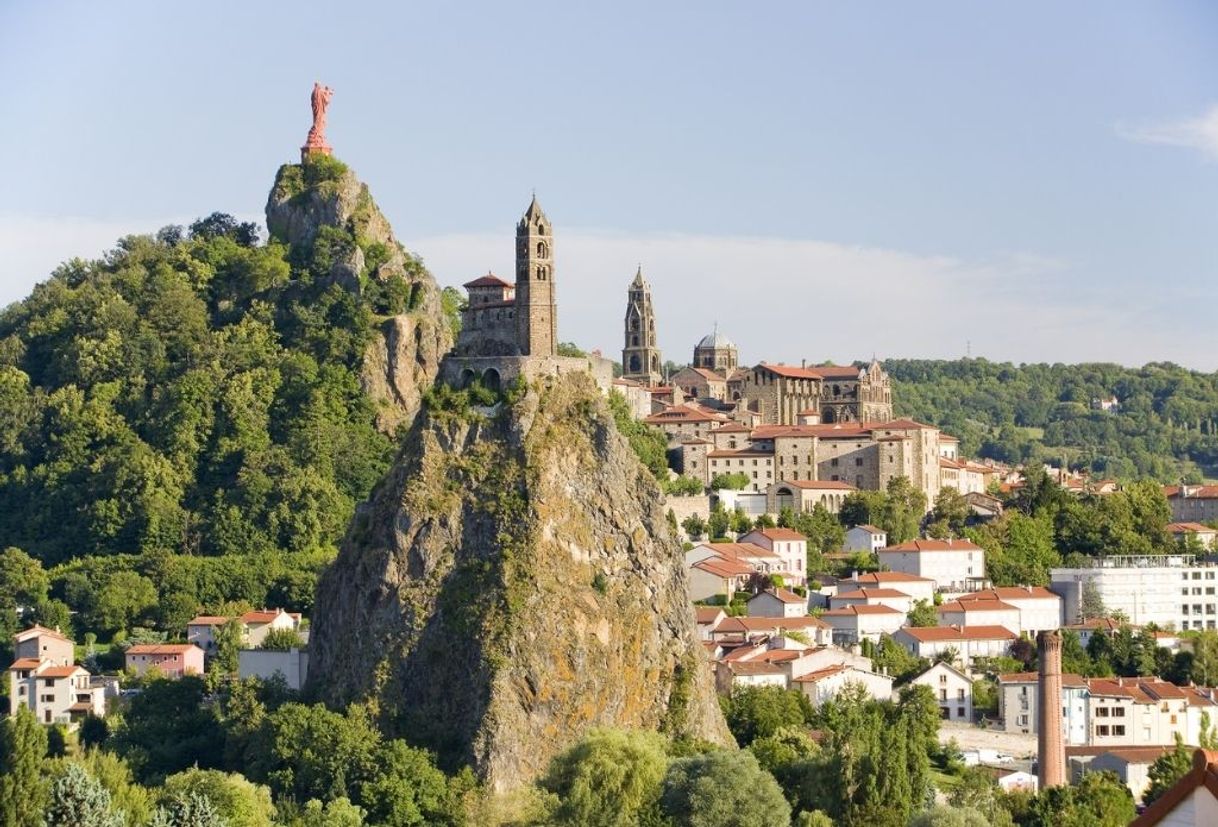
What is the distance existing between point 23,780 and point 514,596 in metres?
20.8

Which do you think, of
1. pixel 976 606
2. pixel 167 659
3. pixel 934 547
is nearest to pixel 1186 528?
pixel 934 547

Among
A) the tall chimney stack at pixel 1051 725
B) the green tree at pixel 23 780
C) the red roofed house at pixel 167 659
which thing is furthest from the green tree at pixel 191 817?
the red roofed house at pixel 167 659

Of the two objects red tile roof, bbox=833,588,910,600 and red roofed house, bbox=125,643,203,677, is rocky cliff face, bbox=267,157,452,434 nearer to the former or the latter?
red roofed house, bbox=125,643,203,677

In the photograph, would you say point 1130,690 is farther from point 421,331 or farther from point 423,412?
point 421,331

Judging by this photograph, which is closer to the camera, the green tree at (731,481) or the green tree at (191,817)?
the green tree at (191,817)

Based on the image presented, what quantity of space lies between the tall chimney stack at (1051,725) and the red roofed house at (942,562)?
1847 cm

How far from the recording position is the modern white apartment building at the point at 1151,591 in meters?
74.4

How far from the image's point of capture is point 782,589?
72438mm

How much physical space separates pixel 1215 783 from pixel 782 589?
62.0 m

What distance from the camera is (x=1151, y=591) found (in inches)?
2943

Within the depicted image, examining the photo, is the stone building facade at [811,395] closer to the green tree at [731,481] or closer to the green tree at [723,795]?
the green tree at [731,481]

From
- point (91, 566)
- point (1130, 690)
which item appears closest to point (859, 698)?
point (1130, 690)

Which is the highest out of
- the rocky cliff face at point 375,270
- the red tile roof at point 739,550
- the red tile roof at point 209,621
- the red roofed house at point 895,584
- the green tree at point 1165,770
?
the rocky cliff face at point 375,270

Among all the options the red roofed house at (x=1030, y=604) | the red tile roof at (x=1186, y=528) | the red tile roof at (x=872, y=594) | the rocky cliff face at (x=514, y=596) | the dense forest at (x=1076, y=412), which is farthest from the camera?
the dense forest at (x=1076, y=412)
